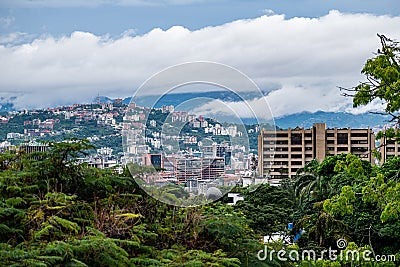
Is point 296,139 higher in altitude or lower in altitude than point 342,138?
lower

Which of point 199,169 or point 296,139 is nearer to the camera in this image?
point 199,169

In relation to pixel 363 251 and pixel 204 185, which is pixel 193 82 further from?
pixel 363 251

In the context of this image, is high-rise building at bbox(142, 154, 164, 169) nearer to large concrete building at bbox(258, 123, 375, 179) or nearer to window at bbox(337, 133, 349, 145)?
large concrete building at bbox(258, 123, 375, 179)

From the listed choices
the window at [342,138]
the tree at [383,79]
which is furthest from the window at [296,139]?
the tree at [383,79]

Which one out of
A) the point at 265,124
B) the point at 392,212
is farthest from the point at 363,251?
the point at 265,124

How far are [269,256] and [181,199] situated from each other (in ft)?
3.00

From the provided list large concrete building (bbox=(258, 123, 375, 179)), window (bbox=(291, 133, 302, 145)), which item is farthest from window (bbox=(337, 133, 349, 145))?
window (bbox=(291, 133, 302, 145))

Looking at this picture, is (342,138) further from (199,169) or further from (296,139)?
(199,169)

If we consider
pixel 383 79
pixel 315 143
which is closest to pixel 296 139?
pixel 315 143

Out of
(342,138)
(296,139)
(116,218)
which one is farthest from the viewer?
(342,138)

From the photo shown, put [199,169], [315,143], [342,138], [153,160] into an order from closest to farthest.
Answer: [153,160] → [199,169] → [315,143] → [342,138]

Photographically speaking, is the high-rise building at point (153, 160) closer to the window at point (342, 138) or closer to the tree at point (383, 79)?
the tree at point (383, 79)

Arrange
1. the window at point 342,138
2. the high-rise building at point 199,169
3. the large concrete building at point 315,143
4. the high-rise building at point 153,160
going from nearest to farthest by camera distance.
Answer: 1. the high-rise building at point 153,160
2. the high-rise building at point 199,169
3. the large concrete building at point 315,143
4. the window at point 342,138

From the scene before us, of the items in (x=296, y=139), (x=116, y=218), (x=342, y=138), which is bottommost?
(x=116, y=218)
